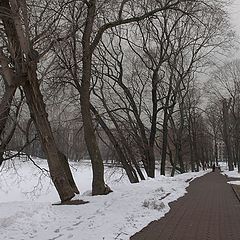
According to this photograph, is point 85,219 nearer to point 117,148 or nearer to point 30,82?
point 30,82

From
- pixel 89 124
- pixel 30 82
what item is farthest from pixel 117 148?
pixel 30 82

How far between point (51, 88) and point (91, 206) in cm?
669

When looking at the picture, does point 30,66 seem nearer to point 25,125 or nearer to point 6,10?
point 6,10

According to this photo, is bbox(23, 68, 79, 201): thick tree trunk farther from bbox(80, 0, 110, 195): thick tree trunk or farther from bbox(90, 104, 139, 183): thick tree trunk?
bbox(90, 104, 139, 183): thick tree trunk

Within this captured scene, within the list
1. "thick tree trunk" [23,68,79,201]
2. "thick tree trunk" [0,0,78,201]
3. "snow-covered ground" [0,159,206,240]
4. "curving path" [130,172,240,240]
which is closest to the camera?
"snow-covered ground" [0,159,206,240]

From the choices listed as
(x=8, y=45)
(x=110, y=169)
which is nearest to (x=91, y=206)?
(x=8, y=45)

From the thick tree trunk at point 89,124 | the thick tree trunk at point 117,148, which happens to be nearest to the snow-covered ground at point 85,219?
the thick tree trunk at point 89,124

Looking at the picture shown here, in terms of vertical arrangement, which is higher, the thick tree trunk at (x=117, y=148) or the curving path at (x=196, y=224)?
the thick tree trunk at (x=117, y=148)

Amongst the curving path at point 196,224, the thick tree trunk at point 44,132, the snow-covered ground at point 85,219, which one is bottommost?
the curving path at point 196,224

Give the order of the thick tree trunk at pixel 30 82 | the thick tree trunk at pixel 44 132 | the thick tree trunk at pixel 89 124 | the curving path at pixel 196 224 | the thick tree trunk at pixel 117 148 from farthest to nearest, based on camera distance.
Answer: the thick tree trunk at pixel 117 148, the thick tree trunk at pixel 89 124, the thick tree trunk at pixel 44 132, the thick tree trunk at pixel 30 82, the curving path at pixel 196 224

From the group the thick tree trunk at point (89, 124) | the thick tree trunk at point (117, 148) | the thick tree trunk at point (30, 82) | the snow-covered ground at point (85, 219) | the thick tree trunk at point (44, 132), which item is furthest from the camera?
the thick tree trunk at point (117, 148)

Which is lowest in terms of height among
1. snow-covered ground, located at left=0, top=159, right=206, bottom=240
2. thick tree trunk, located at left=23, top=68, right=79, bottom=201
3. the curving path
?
the curving path

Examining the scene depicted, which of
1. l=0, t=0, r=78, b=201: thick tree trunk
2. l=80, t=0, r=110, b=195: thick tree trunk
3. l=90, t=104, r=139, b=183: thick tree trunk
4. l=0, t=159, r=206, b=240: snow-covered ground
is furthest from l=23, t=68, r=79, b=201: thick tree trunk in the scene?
l=90, t=104, r=139, b=183: thick tree trunk

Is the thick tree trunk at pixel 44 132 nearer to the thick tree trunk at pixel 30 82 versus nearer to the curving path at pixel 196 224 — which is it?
the thick tree trunk at pixel 30 82
